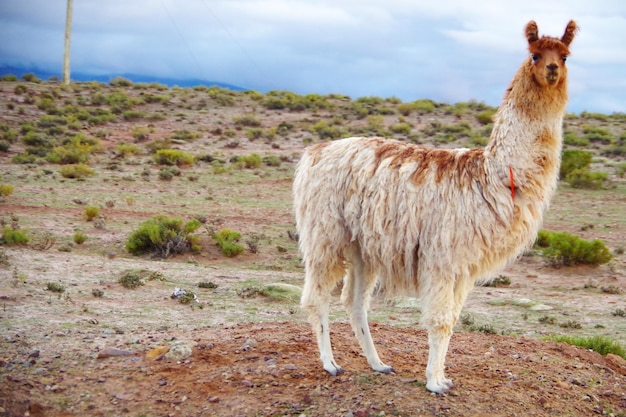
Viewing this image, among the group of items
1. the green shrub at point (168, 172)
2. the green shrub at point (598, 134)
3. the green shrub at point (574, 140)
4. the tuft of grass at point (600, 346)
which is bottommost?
the green shrub at point (168, 172)

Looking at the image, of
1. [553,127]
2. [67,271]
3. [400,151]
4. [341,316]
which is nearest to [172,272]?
[67,271]

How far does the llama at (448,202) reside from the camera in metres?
5.98

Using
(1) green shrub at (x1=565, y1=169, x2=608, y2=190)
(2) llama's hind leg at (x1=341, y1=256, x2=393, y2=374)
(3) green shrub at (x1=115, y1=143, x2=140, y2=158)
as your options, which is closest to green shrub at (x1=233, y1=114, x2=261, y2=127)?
(3) green shrub at (x1=115, y1=143, x2=140, y2=158)

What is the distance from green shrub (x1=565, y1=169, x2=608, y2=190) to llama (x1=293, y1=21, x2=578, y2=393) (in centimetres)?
2056

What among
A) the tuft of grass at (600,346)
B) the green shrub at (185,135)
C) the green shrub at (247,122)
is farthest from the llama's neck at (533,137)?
the green shrub at (247,122)

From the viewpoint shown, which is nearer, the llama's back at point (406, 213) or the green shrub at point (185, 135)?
the llama's back at point (406, 213)

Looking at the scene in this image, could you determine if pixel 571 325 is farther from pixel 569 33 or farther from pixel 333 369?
pixel 569 33

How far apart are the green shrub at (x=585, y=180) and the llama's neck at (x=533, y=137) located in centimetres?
2060

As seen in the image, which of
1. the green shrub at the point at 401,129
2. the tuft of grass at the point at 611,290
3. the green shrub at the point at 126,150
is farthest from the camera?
the green shrub at the point at 401,129

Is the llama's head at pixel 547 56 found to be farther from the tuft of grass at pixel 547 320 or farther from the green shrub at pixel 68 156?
the green shrub at pixel 68 156

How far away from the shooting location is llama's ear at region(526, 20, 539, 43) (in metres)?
6.05

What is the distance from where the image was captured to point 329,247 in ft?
21.4

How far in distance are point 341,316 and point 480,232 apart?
4.63 metres

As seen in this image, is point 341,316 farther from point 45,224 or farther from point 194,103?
point 194,103
